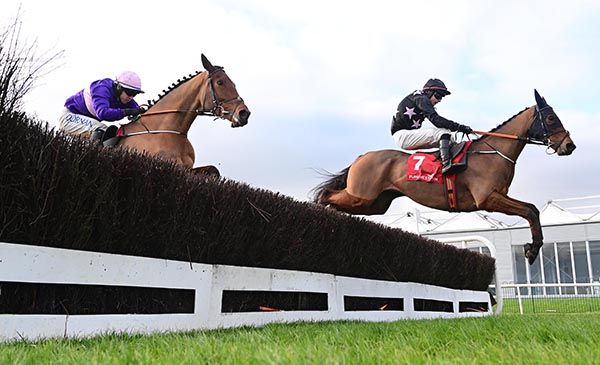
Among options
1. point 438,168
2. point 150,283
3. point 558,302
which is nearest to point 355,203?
point 438,168

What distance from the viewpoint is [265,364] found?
164 centimetres

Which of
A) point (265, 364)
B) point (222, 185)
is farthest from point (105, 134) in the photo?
point (265, 364)

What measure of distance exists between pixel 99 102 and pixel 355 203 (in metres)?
3.36

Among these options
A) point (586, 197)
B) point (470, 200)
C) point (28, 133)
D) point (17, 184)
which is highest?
point (586, 197)

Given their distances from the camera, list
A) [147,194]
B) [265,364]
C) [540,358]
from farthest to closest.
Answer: [147,194] → [540,358] → [265,364]

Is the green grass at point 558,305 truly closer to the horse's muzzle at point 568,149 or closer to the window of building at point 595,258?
the horse's muzzle at point 568,149

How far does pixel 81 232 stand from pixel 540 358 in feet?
7.00

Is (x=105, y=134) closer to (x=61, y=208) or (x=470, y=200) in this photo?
(x=61, y=208)

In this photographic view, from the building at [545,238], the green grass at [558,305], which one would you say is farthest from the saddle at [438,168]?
the building at [545,238]

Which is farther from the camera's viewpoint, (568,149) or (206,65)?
(568,149)

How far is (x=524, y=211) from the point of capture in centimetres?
648

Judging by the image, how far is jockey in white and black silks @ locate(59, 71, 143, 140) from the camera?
5.71 metres

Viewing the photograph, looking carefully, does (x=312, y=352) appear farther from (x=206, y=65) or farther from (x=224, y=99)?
(x=206, y=65)

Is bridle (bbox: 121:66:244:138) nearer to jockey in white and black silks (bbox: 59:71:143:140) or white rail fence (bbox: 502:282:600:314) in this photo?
jockey in white and black silks (bbox: 59:71:143:140)
